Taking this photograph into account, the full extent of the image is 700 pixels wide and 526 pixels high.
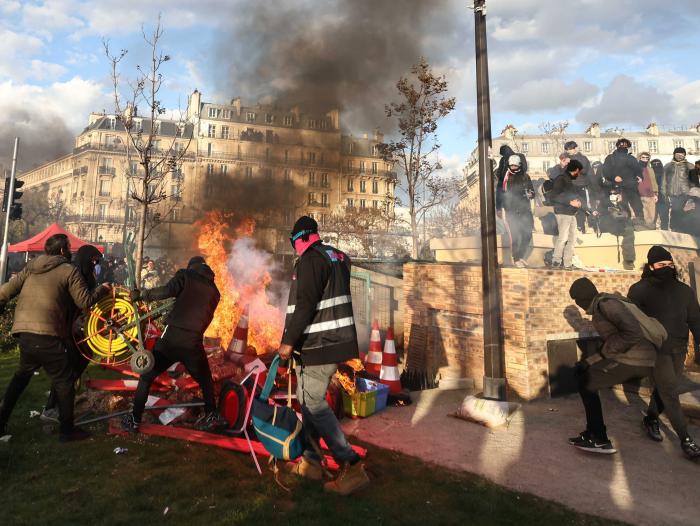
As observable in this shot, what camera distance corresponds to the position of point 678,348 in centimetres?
411

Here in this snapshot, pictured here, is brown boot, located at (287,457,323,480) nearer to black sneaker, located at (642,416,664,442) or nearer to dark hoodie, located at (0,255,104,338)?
dark hoodie, located at (0,255,104,338)

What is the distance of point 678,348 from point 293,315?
12.4ft

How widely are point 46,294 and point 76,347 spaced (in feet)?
2.36

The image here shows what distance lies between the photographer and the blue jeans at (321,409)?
3.14 meters

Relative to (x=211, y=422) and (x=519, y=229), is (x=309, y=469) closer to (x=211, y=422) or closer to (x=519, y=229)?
(x=211, y=422)

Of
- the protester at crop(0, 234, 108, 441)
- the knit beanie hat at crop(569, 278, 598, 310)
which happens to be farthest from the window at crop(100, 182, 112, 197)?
the knit beanie hat at crop(569, 278, 598, 310)

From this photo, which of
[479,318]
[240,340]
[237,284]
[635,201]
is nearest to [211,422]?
[240,340]

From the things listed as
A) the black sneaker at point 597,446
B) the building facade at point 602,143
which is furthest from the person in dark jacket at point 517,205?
the building facade at point 602,143

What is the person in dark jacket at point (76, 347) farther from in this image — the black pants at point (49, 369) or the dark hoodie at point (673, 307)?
the dark hoodie at point (673, 307)

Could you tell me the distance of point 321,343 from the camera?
3225 millimetres

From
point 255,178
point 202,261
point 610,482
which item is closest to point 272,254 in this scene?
point 255,178

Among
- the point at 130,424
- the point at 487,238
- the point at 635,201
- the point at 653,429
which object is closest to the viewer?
the point at 130,424

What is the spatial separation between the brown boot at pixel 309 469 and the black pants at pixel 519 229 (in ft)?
18.1

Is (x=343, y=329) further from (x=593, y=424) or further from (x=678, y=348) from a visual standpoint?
(x=678, y=348)
